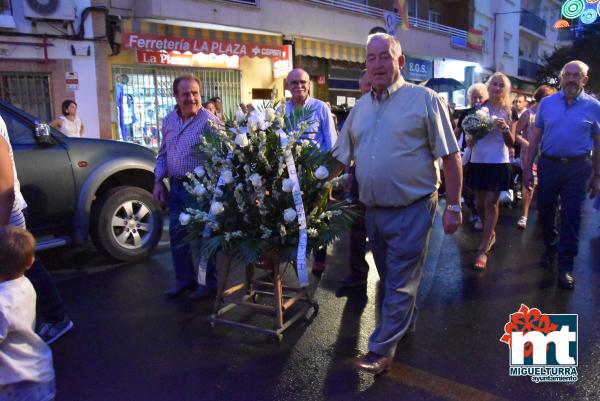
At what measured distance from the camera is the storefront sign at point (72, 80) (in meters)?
11.2

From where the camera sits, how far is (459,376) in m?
3.17

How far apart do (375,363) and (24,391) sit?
1.87m

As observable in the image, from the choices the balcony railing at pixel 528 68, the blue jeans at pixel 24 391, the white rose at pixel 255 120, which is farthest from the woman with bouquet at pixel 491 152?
the balcony railing at pixel 528 68

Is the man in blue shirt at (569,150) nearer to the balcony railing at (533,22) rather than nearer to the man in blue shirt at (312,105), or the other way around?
the man in blue shirt at (312,105)

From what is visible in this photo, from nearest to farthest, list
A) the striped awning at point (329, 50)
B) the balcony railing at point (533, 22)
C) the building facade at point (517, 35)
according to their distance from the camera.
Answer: the striped awning at point (329, 50) → the building facade at point (517, 35) → the balcony railing at point (533, 22)

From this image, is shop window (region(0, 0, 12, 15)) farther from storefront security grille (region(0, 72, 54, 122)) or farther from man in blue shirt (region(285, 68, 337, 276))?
man in blue shirt (region(285, 68, 337, 276))

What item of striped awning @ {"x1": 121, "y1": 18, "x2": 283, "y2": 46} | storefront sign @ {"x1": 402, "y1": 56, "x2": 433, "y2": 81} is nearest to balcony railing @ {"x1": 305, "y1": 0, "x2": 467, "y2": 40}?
storefront sign @ {"x1": 402, "y1": 56, "x2": 433, "y2": 81}

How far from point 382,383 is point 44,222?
3.63 meters

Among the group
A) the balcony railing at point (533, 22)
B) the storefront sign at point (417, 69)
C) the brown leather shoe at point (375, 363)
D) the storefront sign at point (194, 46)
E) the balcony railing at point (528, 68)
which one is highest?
the balcony railing at point (533, 22)

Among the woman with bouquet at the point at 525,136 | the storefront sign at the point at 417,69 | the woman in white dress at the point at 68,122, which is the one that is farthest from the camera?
the storefront sign at the point at 417,69

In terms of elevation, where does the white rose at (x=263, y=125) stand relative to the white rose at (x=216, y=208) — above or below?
above

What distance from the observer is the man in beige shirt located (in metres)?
3.04

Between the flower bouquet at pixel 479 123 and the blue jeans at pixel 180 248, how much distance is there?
9.31 feet

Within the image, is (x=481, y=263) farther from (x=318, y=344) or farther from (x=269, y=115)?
(x=269, y=115)
